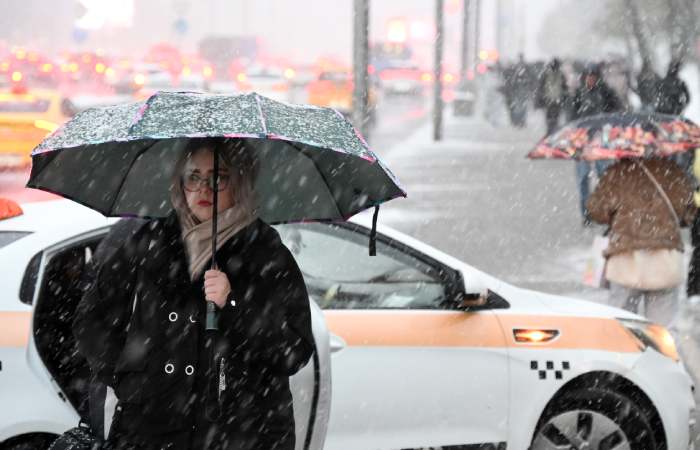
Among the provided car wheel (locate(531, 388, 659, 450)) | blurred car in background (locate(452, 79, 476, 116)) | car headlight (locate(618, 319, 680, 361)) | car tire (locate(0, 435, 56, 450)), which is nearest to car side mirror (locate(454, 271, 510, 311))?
car wheel (locate(531, 388, 659, 450))

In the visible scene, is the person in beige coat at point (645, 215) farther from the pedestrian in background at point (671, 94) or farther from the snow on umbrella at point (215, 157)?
the pedestrian in background at point (671, 94)

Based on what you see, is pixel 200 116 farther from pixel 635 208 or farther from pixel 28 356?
pixel 635 208

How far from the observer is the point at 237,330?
318cm

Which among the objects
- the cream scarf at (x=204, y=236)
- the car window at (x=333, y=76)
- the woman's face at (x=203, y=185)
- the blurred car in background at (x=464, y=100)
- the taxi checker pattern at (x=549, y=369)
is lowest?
the blurred car in background at (x=464, y=100)

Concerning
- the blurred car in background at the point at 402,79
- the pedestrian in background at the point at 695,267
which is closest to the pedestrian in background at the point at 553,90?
the pedestrian in background at the point at 695,267

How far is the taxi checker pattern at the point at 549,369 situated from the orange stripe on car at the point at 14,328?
81.8 inches

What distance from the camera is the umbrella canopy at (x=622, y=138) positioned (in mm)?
7395

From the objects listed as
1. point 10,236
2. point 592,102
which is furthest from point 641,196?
point 592,102

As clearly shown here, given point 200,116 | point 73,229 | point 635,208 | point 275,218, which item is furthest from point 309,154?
point 635,208

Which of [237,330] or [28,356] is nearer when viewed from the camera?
[237,330]

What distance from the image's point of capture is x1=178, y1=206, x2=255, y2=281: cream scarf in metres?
3.22

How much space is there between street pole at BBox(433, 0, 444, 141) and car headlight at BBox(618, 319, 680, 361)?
2387cm

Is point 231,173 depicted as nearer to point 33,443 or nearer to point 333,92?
point 33,443

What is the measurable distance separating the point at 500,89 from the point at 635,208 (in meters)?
27.6
